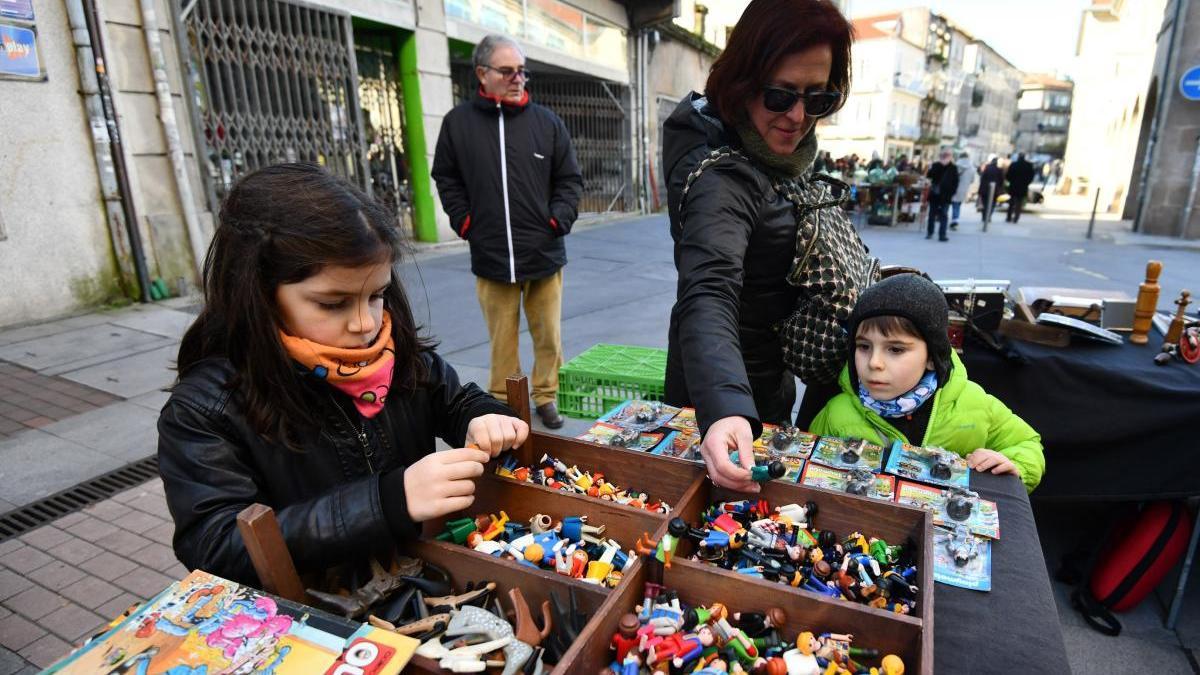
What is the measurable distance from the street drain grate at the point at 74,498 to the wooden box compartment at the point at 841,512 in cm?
308

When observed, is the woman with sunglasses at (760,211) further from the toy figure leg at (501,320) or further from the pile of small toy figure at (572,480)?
the toy figure leg at (501,320)

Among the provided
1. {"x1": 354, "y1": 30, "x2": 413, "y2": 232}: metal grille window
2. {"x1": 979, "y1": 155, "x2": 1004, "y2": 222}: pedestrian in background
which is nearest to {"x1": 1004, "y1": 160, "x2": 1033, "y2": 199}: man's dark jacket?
{"x1": 979, "y1": 155, "x2": 1004, "y2": 222}: pedestrian in background

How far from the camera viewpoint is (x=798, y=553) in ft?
4.02

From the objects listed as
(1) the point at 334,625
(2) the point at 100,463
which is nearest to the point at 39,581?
(2) the point at 100,463

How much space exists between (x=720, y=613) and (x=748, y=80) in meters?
1.35

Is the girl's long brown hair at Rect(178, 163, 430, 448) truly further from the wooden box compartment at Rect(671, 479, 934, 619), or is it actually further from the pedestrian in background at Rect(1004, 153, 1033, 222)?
the pedestrian in background at Rect(1004, 153, 1033, 222)

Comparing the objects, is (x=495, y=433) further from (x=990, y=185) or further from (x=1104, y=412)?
(x=990, y=185)

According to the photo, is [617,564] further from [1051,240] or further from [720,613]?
[1051,240]

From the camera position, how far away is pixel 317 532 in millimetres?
1115

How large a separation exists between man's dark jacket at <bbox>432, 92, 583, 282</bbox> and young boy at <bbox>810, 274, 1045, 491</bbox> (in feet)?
7.21

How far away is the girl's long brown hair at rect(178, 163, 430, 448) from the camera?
121cm

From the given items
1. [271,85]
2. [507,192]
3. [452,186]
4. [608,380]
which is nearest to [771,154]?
[608,380]

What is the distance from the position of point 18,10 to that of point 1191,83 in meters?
16.5

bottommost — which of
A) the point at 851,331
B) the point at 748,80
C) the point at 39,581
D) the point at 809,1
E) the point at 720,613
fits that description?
the point at 39,581
